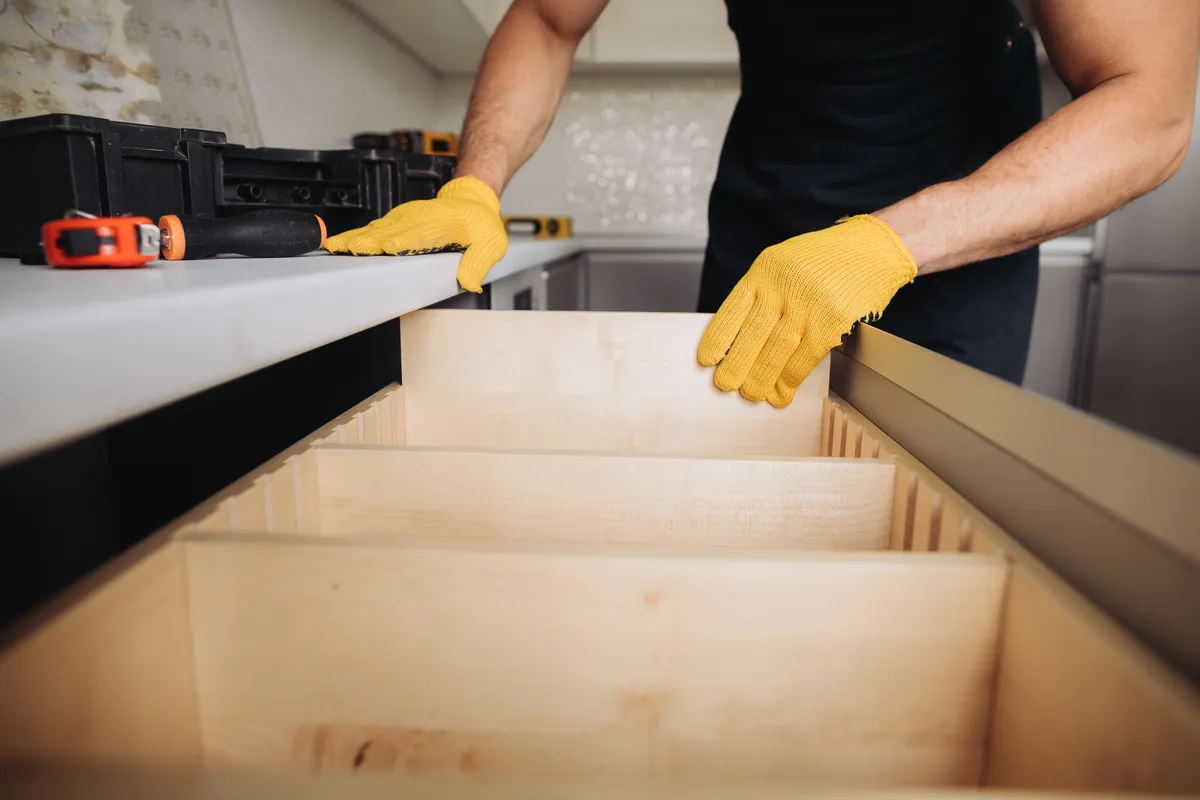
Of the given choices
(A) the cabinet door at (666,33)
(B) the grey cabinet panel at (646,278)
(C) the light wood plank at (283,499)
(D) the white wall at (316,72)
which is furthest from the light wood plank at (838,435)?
(A) the cabinet door at (666,33)

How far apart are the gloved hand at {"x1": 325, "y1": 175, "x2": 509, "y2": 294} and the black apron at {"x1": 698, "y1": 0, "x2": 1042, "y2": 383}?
60cm

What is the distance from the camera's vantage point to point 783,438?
91 centimetres

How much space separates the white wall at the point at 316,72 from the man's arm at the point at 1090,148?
1329mm

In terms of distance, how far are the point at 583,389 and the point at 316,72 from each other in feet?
4.61

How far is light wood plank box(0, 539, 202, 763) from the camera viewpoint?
350 millimetres

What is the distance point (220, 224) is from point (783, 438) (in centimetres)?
63

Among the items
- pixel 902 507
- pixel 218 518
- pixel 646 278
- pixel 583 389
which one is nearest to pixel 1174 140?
pixel 902 507

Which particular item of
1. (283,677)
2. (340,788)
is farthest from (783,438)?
(340,788)

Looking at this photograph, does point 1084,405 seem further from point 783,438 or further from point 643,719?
point 643,719

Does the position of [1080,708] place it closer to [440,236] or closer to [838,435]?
[838,435]

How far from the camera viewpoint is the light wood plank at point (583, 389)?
0.91 metres

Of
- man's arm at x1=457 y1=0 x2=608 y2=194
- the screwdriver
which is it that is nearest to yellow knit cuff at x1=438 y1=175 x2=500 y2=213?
man's arm at x1=457 y1=0 x2=608 y2=194

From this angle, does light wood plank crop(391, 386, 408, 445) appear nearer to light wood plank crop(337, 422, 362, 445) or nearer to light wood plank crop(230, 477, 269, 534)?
light wood plank crop(337, 422, 362, 445)

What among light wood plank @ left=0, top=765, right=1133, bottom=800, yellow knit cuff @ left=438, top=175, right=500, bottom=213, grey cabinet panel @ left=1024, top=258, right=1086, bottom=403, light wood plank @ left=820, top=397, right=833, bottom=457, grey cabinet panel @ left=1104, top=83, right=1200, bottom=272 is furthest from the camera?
grey cabinet panel @ left=1024, top=258, right=1086, bottom=403
